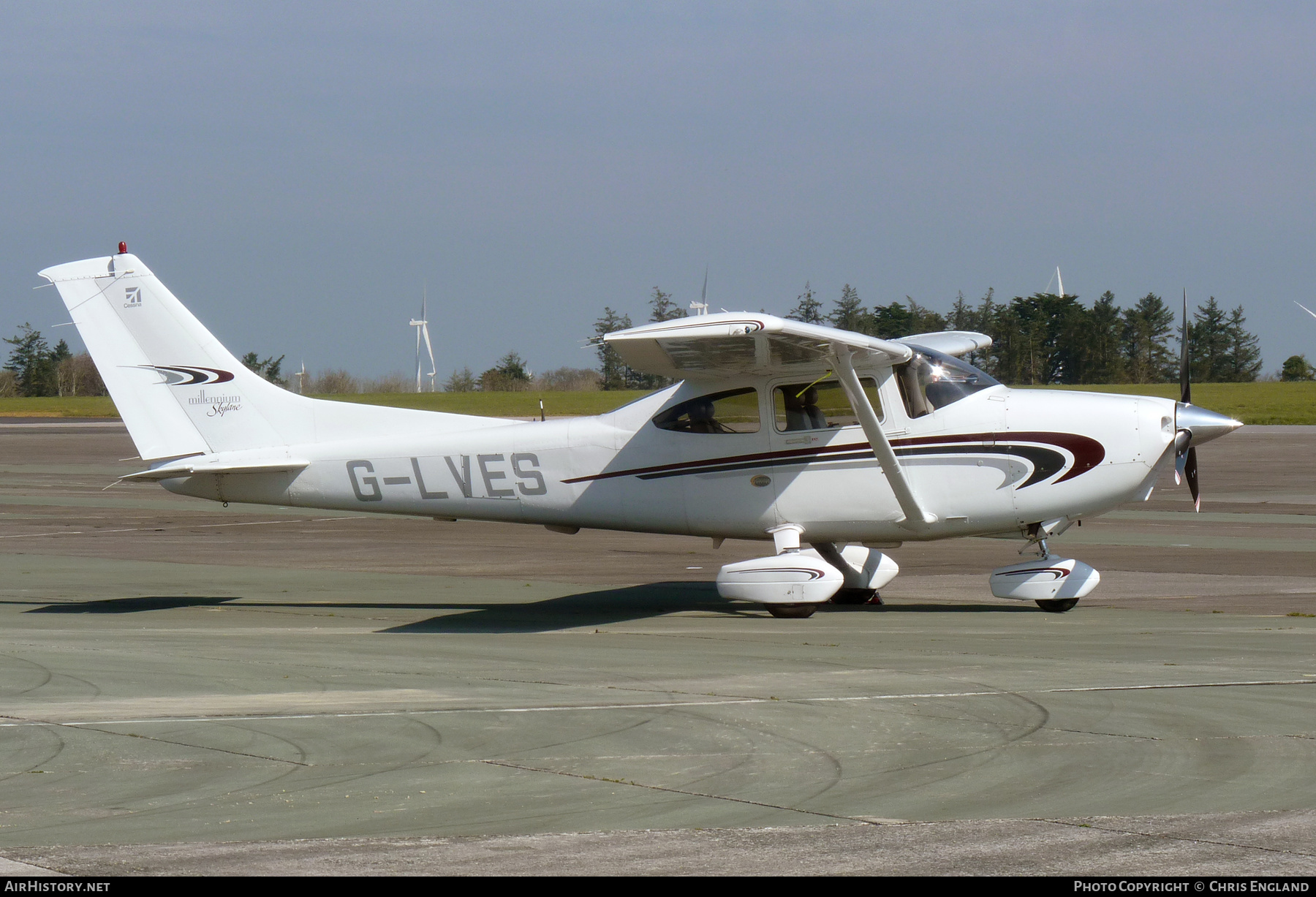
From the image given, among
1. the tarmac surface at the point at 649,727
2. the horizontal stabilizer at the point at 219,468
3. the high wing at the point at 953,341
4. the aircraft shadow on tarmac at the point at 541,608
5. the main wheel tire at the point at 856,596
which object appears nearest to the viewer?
the tarmac surface at the point at 649,727

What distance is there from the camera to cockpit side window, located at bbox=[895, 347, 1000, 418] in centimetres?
1294

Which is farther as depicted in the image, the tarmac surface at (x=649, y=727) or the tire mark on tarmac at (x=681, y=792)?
the tire mark on tarmac at (x=681, y=792)

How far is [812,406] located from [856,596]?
233 cm

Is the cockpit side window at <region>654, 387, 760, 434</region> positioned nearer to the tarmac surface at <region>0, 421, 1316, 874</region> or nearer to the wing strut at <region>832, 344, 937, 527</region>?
the wing strut at <region>832, 344, 937, 527</region>

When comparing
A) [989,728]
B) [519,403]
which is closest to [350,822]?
[989,728]

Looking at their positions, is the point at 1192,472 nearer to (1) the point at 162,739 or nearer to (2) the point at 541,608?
(2) the point at 541,608

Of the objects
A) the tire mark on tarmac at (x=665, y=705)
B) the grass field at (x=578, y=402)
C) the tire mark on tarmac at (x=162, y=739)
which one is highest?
the tire mark on tarmac at (x=162, y=739)

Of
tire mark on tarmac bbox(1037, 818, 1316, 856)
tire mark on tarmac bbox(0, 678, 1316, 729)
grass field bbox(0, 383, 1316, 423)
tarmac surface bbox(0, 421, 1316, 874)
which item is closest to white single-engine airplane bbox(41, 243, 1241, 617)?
tarmac surface bbox(0, 421, 1316, 874)

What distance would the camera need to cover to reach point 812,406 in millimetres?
13086

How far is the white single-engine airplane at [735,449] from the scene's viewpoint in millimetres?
12742

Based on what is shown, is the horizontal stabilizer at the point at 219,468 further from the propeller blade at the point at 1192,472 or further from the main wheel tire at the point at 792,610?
the propeller blade at the point at 1192,472

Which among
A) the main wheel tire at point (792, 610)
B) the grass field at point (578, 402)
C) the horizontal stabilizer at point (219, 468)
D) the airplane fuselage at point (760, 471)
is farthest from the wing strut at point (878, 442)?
the grass field at point (578, 402)

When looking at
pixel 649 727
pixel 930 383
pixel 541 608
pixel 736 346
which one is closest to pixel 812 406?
pixel 930 383

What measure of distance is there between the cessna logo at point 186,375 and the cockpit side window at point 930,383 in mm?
6975
